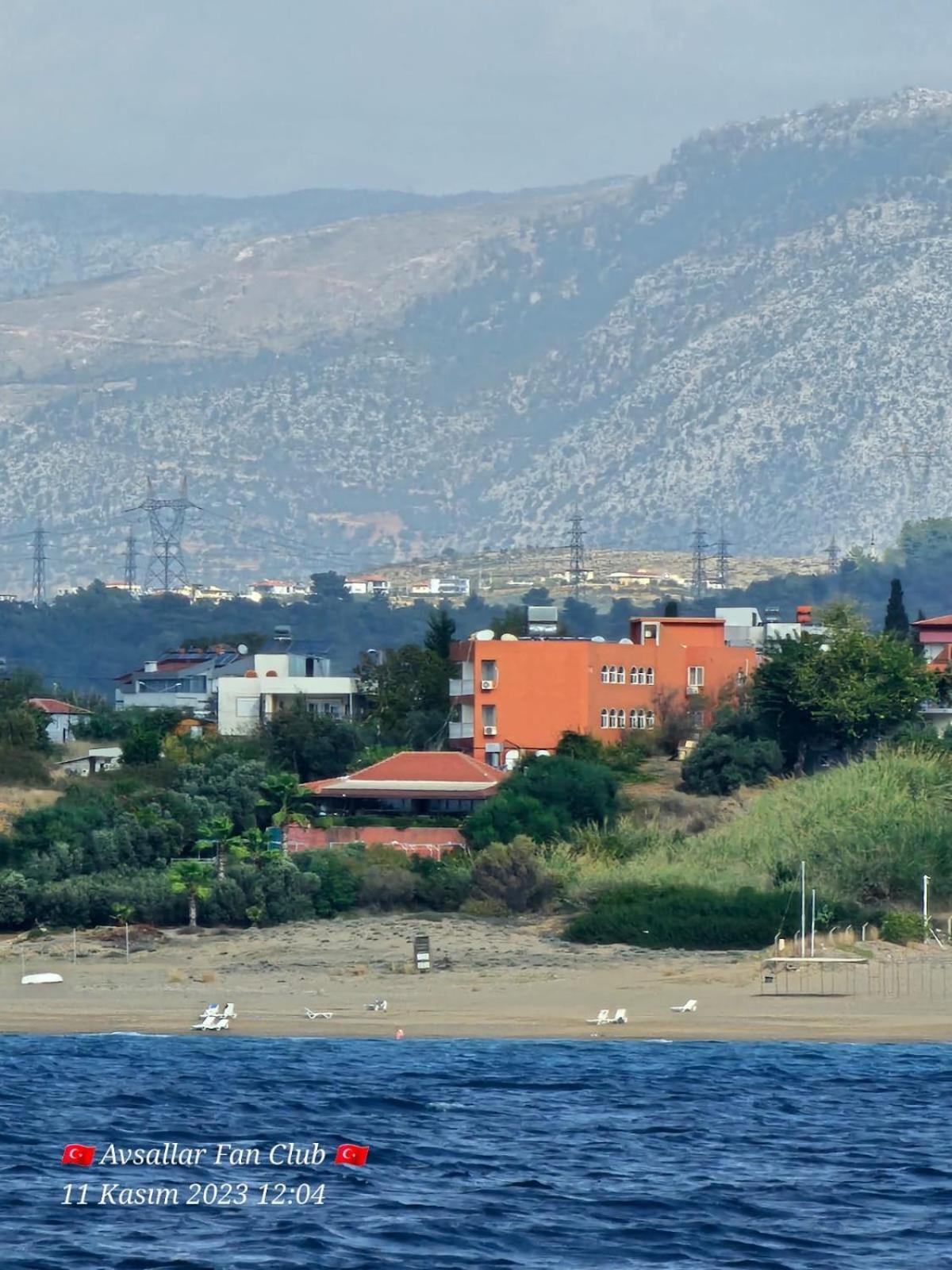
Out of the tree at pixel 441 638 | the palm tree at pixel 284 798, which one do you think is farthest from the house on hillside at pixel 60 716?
the palm tree at pixel 284 798

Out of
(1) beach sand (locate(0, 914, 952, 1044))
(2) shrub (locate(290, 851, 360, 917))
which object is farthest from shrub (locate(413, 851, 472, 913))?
(1) beach sand (locate(0, 914, 952, 1044))

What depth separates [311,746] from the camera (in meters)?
83.3

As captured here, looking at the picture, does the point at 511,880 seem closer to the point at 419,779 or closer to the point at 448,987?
the point at 448,987

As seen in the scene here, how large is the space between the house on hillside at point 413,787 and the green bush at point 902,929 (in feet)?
65.4

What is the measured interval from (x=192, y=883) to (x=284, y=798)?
11747mm

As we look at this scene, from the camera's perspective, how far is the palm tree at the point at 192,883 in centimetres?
5794

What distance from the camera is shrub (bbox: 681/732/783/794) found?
76.2 metres

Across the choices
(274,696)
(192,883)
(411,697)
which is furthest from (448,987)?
(274,696)

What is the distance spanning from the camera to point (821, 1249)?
27.8 metres

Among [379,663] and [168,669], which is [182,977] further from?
[168,669]

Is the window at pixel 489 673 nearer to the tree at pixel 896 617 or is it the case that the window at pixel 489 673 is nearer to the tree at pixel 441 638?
the tree at pixel 441 638

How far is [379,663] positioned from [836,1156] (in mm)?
76627

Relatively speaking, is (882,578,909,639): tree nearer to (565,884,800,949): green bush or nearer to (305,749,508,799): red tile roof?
(305,749,508,799): red tile roof

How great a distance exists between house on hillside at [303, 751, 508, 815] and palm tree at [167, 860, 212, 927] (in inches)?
503
